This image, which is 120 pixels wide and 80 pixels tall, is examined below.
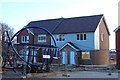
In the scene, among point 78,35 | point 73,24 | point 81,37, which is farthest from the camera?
point 73,24

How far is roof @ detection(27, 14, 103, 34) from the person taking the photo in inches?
1492

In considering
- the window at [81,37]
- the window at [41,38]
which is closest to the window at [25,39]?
the window at [41,38]

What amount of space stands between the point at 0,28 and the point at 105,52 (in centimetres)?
2207

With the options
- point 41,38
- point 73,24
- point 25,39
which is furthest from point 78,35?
point 25,39

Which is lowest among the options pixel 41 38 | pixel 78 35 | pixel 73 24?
pixel 41 38

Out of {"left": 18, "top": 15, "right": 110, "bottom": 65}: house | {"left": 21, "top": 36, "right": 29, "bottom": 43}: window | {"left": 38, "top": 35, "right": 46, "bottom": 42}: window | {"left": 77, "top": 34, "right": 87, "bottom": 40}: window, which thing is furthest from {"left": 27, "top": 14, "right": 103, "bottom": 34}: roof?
{"left": 21, "top": 36, "right": 29, "bottom": 43}: window

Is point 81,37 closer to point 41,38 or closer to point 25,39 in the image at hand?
point 41,38

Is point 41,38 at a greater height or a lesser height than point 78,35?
lesser

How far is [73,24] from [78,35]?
3.50 metres

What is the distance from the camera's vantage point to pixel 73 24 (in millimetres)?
40812

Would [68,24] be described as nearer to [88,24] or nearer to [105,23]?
[88,24]

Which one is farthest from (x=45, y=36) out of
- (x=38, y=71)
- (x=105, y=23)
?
(x=38, y=71)

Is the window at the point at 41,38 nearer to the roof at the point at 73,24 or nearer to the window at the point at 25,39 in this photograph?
the roof at the point at 73,24

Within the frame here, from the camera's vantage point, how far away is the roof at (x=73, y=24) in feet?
124
